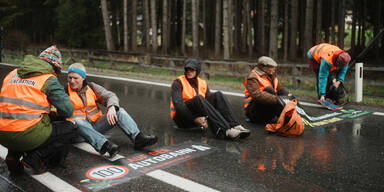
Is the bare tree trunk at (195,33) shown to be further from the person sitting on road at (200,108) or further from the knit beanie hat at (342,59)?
the person sitting on road at (200,108)

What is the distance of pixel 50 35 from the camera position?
49438 mm

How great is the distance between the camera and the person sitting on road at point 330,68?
815cm

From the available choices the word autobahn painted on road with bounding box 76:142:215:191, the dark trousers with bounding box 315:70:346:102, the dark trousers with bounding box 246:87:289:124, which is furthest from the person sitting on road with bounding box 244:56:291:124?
the dark trousers with bounding box 315:70:346:102

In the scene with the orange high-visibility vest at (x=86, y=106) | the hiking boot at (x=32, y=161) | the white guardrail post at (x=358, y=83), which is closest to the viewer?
the hiking boot at (x=32, y=161)

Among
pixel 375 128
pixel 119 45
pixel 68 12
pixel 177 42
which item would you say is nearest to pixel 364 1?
pixel 177 42

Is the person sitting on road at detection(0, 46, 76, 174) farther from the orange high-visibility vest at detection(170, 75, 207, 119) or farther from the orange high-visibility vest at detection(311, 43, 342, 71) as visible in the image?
the orange high-visibility vest at detection(311, 43, 342, 71)

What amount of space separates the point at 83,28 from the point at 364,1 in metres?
25.9

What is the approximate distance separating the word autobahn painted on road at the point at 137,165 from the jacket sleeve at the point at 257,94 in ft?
4.86

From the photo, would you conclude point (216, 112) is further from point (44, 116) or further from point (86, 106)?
point (44, 116)

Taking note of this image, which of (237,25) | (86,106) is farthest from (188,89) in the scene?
(237,25)

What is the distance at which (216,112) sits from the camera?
19.6 feet

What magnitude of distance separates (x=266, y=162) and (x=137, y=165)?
1.66 meters

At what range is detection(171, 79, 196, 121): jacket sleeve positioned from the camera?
6262mm

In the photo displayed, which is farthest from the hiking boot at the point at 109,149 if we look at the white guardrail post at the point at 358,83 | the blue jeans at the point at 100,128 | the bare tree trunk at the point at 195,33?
the bare tree trunk at the point at 195,33
